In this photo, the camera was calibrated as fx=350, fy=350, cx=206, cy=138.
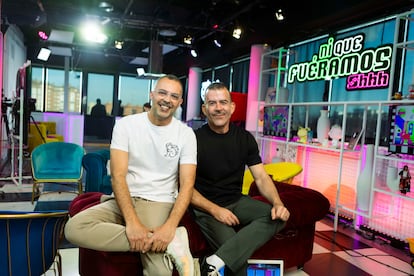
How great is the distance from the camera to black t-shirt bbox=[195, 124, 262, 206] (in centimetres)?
233

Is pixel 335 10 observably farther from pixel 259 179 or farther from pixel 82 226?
pixel 82 226

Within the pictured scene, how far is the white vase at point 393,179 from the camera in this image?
3436 mm

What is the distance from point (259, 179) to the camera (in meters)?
2.45

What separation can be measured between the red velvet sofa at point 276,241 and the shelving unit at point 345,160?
1.20m

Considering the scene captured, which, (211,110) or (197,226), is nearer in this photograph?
(197,226)

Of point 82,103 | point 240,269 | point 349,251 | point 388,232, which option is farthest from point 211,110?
point 82,103

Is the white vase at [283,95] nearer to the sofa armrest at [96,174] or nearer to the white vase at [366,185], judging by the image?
the white vase at [366,185]

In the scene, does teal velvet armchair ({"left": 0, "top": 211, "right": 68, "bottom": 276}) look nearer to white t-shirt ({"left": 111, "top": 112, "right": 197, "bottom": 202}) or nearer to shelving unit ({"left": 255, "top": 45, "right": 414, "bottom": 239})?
white t-shirt ({"left": 111, "top": 112, "right": 197, "bottom": 202})

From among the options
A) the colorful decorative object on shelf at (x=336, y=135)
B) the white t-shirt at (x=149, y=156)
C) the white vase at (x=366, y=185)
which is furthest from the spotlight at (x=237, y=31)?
the white t-shirt at (x=149, y=156)

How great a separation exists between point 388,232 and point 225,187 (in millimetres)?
2453

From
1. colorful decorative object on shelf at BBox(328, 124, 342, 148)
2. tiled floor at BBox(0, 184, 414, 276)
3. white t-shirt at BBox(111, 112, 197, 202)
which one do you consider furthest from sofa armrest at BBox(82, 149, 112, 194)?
colorful decorative object on shelf at BBox(328, 124, 342, 148)

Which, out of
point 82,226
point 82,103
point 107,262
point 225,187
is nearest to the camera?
point 82,226

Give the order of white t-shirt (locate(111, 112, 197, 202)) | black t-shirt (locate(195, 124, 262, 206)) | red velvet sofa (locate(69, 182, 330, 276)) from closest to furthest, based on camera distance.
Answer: red velvet sofa (locate(69, 182, 330, 276)) → white t-shirt (locate(111, 112, 197, 202)) → black t-shirt (locate(195, 124, 262, 206))

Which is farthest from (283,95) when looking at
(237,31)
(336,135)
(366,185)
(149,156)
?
(149,156)
